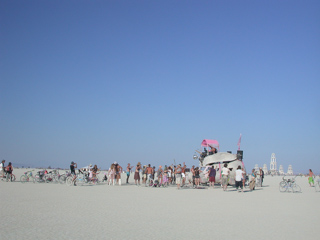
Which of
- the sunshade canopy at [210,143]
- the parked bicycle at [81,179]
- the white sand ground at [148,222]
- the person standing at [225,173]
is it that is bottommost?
the white sand ground at [148,222]

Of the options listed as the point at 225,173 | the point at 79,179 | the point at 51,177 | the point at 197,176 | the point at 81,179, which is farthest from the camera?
the point at 51,177

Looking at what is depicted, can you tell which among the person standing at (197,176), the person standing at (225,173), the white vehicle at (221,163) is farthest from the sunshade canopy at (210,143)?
the person standing at (225,173)

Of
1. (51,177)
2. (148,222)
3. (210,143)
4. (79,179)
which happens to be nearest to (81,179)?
(79,179)

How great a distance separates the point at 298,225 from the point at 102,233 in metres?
5.63

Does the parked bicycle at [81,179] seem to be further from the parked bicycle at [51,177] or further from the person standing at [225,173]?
the person standing at [225,173]

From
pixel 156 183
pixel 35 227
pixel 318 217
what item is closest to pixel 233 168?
pixel 156 183

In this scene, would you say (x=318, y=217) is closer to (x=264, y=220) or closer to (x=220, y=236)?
(x=264, y=220)

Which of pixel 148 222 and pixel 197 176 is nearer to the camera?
pixel 148 222

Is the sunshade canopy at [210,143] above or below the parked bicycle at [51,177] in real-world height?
above

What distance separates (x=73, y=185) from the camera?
21266 millimetres

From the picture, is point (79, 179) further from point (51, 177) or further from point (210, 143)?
point (210, 143)

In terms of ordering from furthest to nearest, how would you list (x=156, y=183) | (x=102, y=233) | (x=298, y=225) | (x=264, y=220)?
(x=156, y=183) → (x=264, y=220) → (x=298, y=225) → (x=102, y=233)

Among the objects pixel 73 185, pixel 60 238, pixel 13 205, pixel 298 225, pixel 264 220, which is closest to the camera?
pixel 60 238

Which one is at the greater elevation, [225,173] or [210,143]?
[210,143]
